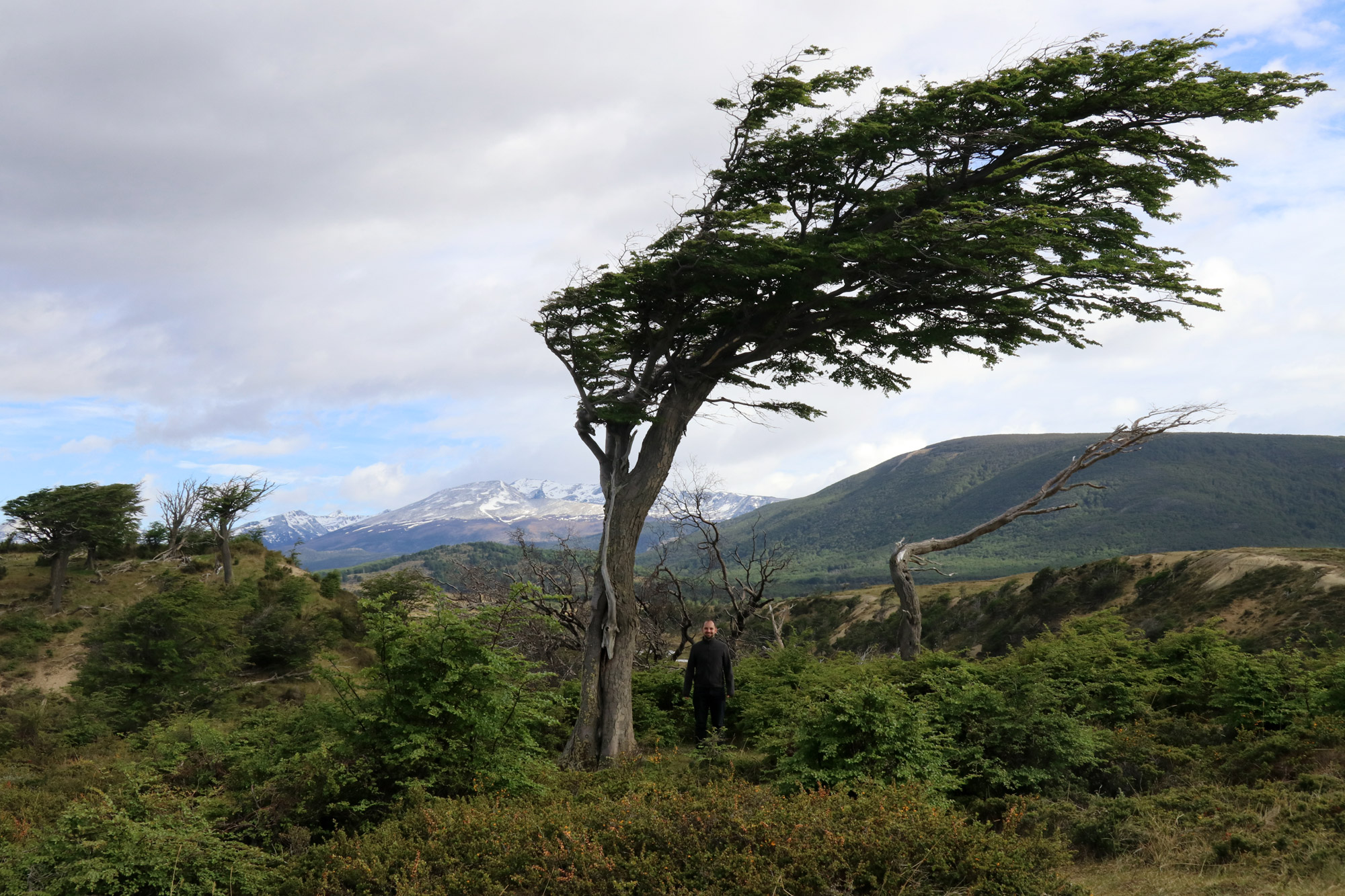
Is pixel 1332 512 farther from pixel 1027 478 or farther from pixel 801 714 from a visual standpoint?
pixel 801 714

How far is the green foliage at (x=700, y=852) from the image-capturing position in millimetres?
4867

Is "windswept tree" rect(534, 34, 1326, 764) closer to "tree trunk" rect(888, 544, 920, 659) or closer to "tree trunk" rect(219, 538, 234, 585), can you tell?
"tree trunk" rect(888, 544, 920, 659)

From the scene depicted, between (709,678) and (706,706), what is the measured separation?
57 cm

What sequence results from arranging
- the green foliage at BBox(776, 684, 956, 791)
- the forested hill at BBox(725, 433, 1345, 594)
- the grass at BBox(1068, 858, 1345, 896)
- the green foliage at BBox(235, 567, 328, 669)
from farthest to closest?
the forested hill at BBox(725, 433, 1345, 594) → the green foliage at BBox(235, 567, 328, 669) → the green foliage at BBox(776, 684, 956, 791) → the grass at BBox(1068, 858, 1345, 896)

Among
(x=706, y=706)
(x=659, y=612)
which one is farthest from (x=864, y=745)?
(x=659, y=612)

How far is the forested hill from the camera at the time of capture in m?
108

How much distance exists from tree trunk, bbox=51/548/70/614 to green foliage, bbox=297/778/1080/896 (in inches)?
1341

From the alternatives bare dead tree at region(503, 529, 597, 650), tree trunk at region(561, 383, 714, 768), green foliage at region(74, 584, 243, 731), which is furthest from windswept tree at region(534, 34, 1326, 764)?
green foliage at region(74, 584, 243, 731)

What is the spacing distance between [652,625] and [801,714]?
40.5ft

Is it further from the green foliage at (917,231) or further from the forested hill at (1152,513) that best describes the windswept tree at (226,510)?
the forested hill at (1152,513)

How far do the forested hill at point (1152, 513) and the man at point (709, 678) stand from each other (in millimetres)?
74456

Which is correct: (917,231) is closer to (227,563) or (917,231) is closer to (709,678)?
(709,678)

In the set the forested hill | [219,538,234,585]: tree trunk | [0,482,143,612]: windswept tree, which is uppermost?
[0,482,143,612]: windswept tree

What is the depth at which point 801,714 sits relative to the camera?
8406mm
